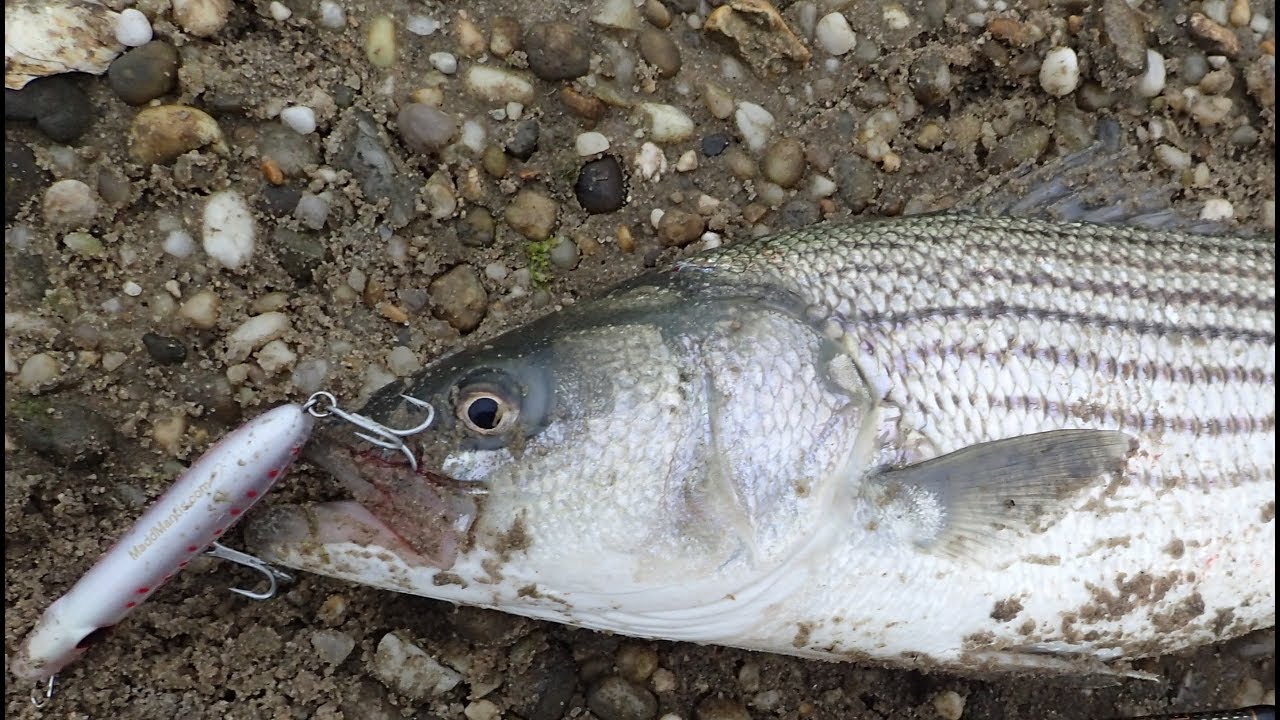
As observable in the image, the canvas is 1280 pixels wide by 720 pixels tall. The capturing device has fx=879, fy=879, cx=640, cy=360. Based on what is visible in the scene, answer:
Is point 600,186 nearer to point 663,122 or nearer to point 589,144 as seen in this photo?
point 589,144

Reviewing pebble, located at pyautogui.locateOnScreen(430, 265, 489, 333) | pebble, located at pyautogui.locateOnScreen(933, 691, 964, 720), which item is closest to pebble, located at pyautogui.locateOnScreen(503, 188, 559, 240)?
pebble, located at pyautogui.locateOnScreen(430, 265, 489, 333)

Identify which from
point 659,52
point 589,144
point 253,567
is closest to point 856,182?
point 659,52

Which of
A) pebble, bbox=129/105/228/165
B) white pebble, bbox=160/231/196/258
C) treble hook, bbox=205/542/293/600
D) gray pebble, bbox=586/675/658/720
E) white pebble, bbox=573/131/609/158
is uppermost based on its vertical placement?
white pebble, bbox=573/131/609/158

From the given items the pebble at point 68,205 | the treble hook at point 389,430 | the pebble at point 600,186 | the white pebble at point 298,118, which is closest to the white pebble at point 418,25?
the white pebble at point 298,118

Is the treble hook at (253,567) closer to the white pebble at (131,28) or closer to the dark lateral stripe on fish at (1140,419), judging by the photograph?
the white pebble at (131,28)

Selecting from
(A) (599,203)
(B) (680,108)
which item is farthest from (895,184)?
(A) (599,203)

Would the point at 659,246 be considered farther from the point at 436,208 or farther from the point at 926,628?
the point at 926,628

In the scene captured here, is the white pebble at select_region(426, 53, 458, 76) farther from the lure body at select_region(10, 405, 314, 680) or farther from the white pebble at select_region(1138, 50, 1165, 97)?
the white pebble at select_region(1138, 50, 1165, 97)
